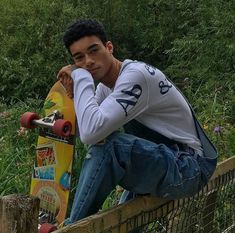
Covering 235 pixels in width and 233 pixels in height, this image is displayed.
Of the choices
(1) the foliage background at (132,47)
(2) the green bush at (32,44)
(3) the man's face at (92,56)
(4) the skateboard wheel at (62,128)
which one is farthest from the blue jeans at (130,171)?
(2) the green bush at (32,44)

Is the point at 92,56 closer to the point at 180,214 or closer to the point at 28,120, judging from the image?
the point at 28,120

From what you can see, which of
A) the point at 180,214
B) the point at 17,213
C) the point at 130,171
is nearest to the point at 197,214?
the point at 180,214

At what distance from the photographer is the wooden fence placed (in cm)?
191

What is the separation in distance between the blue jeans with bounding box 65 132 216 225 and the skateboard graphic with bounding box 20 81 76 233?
0.34m

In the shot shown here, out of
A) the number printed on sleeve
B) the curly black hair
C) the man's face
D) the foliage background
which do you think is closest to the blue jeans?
the number printed on sleeve

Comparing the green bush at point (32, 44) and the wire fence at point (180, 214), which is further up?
the green bush at point (32, 44)

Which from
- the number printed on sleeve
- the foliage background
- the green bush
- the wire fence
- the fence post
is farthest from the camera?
the green bush

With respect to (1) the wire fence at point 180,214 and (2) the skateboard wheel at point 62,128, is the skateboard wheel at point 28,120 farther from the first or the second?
(1) the wire fence at point 180,214

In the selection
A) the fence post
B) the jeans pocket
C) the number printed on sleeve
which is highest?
the number printed on sleeve

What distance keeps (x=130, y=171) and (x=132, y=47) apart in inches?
329

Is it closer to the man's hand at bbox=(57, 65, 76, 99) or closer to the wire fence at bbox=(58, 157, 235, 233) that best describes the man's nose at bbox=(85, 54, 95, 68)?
the man's hand at bbox=(57, 65, 76, 99)

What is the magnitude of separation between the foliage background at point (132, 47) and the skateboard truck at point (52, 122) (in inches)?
89.8

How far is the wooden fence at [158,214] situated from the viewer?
6.26 ft

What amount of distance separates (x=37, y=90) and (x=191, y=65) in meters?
2.65
